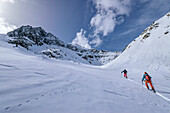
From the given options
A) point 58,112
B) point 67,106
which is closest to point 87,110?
point 67,106

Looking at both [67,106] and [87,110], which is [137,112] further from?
[67,106]

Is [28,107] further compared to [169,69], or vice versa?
[169,69]

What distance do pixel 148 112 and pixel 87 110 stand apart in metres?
2.75

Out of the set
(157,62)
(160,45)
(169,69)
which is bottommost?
(169,69)

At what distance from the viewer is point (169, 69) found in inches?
659

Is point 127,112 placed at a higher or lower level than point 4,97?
lower

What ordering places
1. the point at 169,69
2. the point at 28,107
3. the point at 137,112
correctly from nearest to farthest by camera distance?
the point at 28,107 < the point at 137,112 < the point at 169,69

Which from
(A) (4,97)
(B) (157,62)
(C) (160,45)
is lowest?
(A) (4,97)

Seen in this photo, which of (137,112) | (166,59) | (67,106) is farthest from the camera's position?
(166,59)

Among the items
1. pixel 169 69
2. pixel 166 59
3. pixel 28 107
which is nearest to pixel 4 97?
pixel 28 107

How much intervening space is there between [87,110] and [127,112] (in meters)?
1.61

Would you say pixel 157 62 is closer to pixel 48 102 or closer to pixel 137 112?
pixel 137 112

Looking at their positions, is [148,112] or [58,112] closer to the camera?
[58,112]

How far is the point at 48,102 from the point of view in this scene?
7.39 ft
